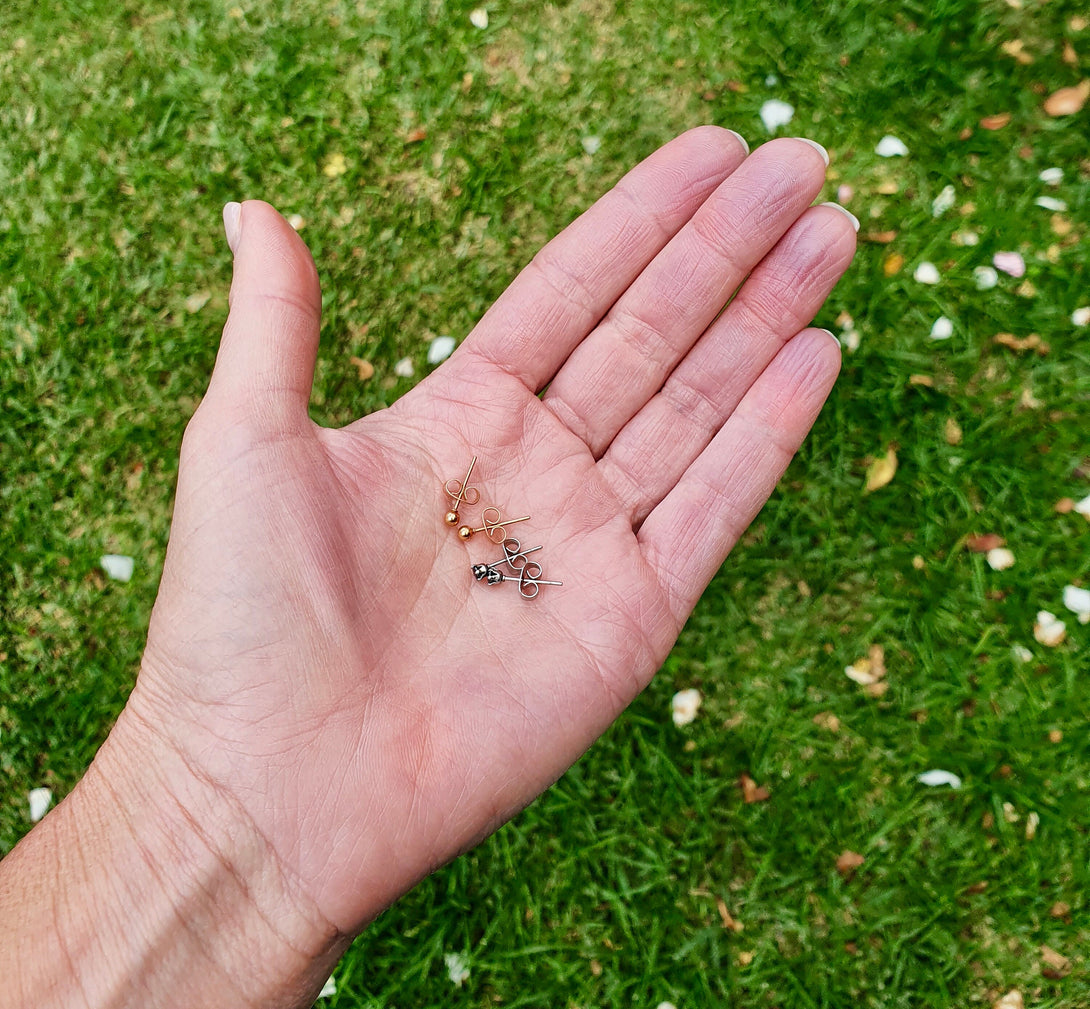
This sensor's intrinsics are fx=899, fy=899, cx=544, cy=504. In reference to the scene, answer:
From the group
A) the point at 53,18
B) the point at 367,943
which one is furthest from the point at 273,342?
the point at 53,18

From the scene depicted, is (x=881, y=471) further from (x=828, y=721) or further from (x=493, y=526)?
(x=493, y=526)

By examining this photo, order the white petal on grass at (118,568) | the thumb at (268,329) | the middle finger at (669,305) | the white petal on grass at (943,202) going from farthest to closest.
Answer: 1. the white petal on grass at (943,202)
2. the white petal on grass at (118,568)
3. the middle finger at (669,305)
4. the thumb at (268,329)

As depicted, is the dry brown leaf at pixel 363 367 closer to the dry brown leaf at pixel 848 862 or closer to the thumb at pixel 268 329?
the thumb at pixel 268 329

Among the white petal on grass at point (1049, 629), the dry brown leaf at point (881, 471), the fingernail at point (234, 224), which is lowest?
the white petal on grass at point (1049, 629)

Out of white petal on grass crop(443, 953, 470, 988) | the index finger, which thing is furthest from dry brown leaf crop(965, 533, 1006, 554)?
white petal on grass crop(443, 953, 470, 988)

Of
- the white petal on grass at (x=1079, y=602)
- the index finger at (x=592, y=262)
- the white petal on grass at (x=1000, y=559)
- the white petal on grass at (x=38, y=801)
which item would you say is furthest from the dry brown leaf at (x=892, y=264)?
the white petal on grass at (x=38, y=801)

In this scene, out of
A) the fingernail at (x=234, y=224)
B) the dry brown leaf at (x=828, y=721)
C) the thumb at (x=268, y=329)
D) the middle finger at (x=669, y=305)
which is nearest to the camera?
the thumb at (x=268, y=329)
